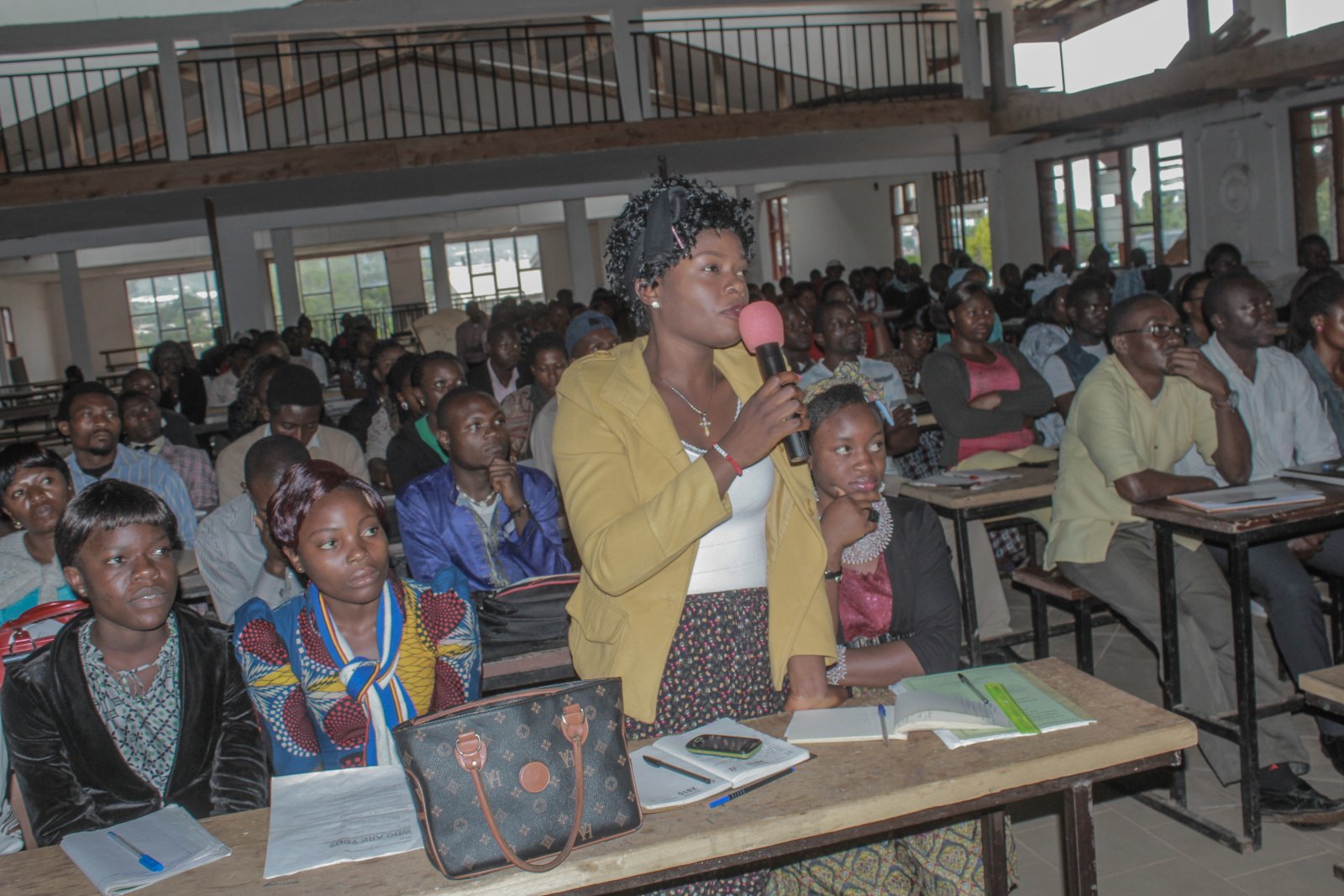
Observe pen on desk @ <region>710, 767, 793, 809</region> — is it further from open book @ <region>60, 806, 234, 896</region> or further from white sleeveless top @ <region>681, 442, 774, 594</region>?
open book @ <region>60, 806, 234, 896</region>

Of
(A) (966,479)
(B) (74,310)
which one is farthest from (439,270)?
(A) (966,479)

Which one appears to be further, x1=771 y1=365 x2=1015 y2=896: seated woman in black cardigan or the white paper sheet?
x1=771 y1=365 x2=1015 y2=896: seated woman in black cardigan

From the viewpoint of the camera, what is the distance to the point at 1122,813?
137 inches

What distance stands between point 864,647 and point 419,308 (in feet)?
83.6

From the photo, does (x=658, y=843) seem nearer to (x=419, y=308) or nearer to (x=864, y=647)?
(x=864, y=647)

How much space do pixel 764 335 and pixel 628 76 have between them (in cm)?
1242

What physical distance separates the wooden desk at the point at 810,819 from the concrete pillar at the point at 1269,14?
13.1 meters

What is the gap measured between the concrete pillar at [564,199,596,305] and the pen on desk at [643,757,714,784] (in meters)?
13.3

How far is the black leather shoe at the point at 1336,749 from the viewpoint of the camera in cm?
354

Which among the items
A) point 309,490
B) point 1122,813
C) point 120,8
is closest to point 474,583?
point 309,490

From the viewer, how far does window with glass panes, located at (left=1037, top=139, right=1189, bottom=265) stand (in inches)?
552

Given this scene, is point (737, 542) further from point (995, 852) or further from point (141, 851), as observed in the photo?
point (141, 851)

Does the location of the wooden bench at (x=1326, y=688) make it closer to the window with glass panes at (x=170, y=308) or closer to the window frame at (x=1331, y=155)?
the window frame at (x=1331, y=155)

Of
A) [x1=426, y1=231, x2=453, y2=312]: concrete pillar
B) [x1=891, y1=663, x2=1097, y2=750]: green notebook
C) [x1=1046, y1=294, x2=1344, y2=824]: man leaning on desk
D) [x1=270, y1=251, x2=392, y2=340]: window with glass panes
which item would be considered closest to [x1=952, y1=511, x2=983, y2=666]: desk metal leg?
[x1=1046, y1=294, x2=1344, y2=824]: man leaning on desk
